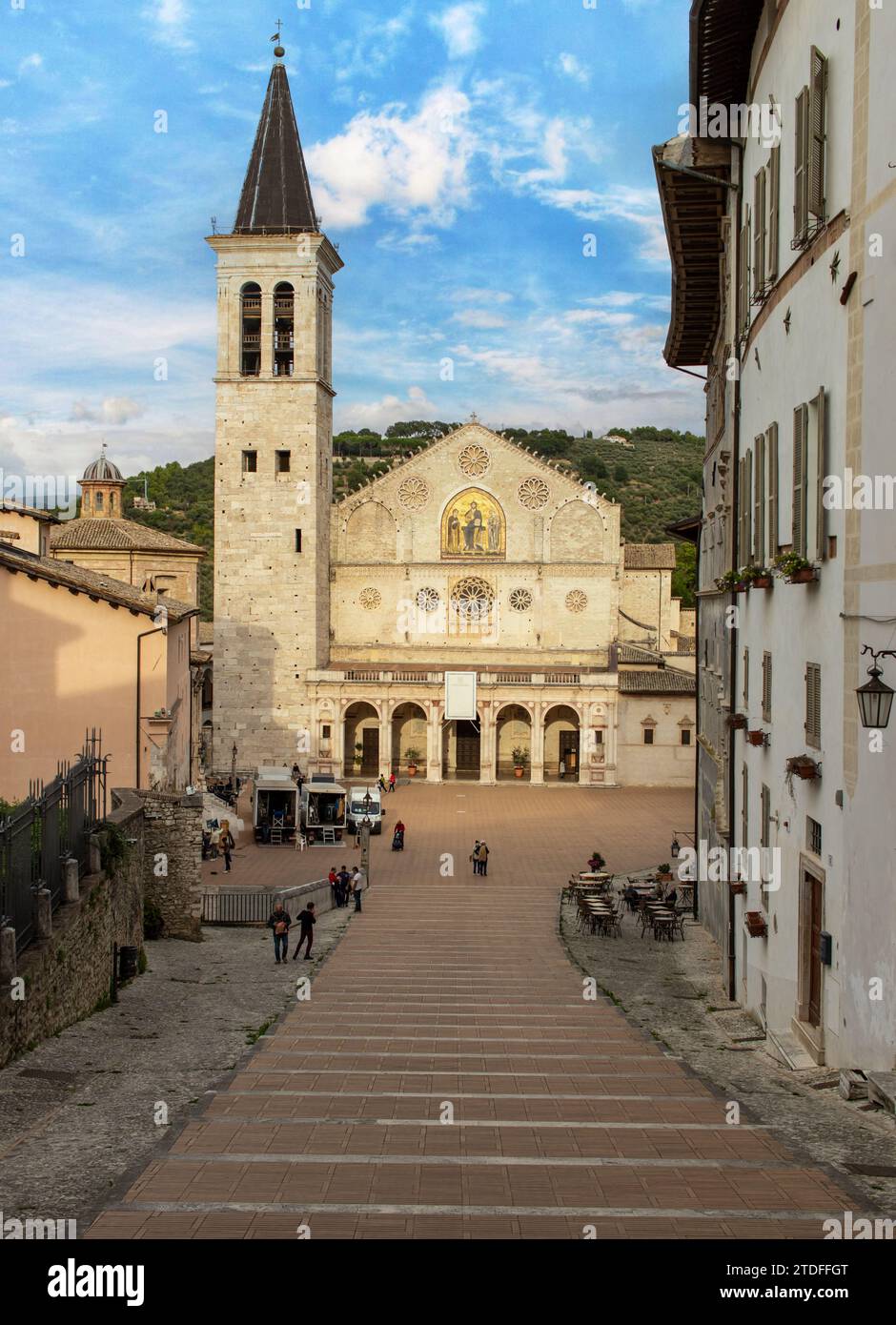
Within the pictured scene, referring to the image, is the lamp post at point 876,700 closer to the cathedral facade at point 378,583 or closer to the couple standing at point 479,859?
the couple standing at point 479,859

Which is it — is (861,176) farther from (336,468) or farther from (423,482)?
(336,468)

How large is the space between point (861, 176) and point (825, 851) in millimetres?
5594

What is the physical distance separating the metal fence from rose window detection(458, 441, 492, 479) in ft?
137

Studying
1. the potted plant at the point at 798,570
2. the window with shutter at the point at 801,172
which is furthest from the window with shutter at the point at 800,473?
the window with shutter at the point at 801,172

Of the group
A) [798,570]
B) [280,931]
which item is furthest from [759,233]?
[280,931]

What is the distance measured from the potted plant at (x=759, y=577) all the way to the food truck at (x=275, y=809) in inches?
1106

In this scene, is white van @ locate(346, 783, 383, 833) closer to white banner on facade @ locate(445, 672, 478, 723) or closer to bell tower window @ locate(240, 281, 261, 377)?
white banner on facade @ locate(445, 672, 478, 723)

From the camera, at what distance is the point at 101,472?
2422 inches

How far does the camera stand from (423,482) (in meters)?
58.5

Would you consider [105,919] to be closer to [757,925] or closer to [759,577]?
[757,925]

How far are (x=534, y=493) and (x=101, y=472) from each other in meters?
20.7

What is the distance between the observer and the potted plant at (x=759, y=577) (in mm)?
14100

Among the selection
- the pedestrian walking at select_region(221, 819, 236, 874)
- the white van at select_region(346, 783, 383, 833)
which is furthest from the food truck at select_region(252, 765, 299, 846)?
the pedestrian walking at select_region(221, 819, 236, 874)

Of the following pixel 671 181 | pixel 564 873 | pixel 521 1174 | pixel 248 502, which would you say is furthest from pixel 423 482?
pixel 521 1174
